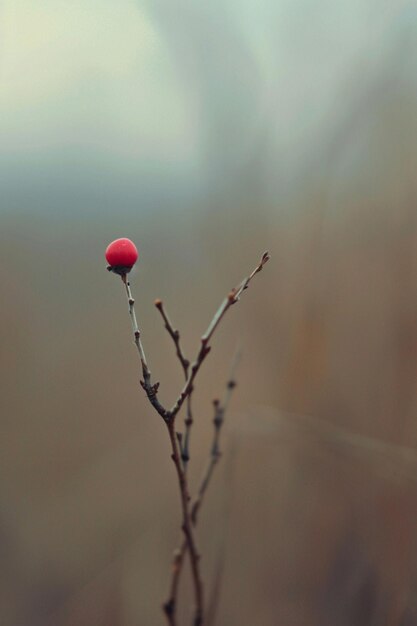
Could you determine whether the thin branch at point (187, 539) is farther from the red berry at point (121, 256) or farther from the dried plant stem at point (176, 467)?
→ the red berry at point (121, 256)

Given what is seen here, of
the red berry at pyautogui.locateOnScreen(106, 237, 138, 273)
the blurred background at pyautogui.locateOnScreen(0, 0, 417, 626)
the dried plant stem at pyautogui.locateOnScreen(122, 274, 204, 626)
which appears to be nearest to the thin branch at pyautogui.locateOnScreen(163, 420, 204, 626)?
the dried plant stem at pyautogui.locateOnScreen(122, 274, 204, 626)

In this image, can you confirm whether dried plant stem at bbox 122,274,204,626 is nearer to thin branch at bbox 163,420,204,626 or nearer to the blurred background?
thin branch at bbox 163,420,204,626

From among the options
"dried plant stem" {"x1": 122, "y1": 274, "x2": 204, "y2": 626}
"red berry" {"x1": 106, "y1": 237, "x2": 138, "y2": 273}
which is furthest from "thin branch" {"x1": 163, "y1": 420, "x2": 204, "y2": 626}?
"red berry" {"x1": 106, "y1": 237, "x2": 138, "y2": 273}

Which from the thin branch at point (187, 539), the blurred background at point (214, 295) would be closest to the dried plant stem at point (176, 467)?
the thin branch at point (187, 539)

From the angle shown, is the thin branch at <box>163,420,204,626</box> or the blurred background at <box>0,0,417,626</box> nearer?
the thin branch at <box>163,420,204,626</box>

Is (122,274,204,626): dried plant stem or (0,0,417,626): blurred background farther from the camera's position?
(0,0,417,626): blurred background

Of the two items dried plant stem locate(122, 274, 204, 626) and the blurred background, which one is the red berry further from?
the blurred background

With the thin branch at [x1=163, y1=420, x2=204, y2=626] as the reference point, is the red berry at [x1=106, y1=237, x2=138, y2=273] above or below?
above
